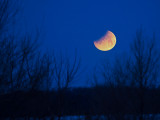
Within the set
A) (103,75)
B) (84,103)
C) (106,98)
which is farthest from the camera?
(84,103)

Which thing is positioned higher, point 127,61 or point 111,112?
point 127,61

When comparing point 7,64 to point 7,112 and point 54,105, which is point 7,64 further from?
point 54,105

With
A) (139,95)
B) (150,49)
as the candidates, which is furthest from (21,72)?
(150,49)

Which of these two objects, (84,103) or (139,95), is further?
(84,103)

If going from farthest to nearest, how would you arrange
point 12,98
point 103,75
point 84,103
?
point 84,103, point 103,75, point 12,98

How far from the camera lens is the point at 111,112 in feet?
21.9

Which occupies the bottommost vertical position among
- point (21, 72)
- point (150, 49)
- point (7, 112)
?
point (7, 112)

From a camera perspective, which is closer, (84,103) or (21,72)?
(21,72)

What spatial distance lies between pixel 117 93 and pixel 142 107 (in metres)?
0.99

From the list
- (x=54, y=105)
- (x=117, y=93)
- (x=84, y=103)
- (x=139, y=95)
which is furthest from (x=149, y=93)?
(x=84, y=103)

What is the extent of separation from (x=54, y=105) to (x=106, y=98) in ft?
6.73

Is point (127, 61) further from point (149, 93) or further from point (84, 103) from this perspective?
point (84, 103)

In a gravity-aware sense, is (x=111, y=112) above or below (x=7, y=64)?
below

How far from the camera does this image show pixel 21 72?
4371mm
